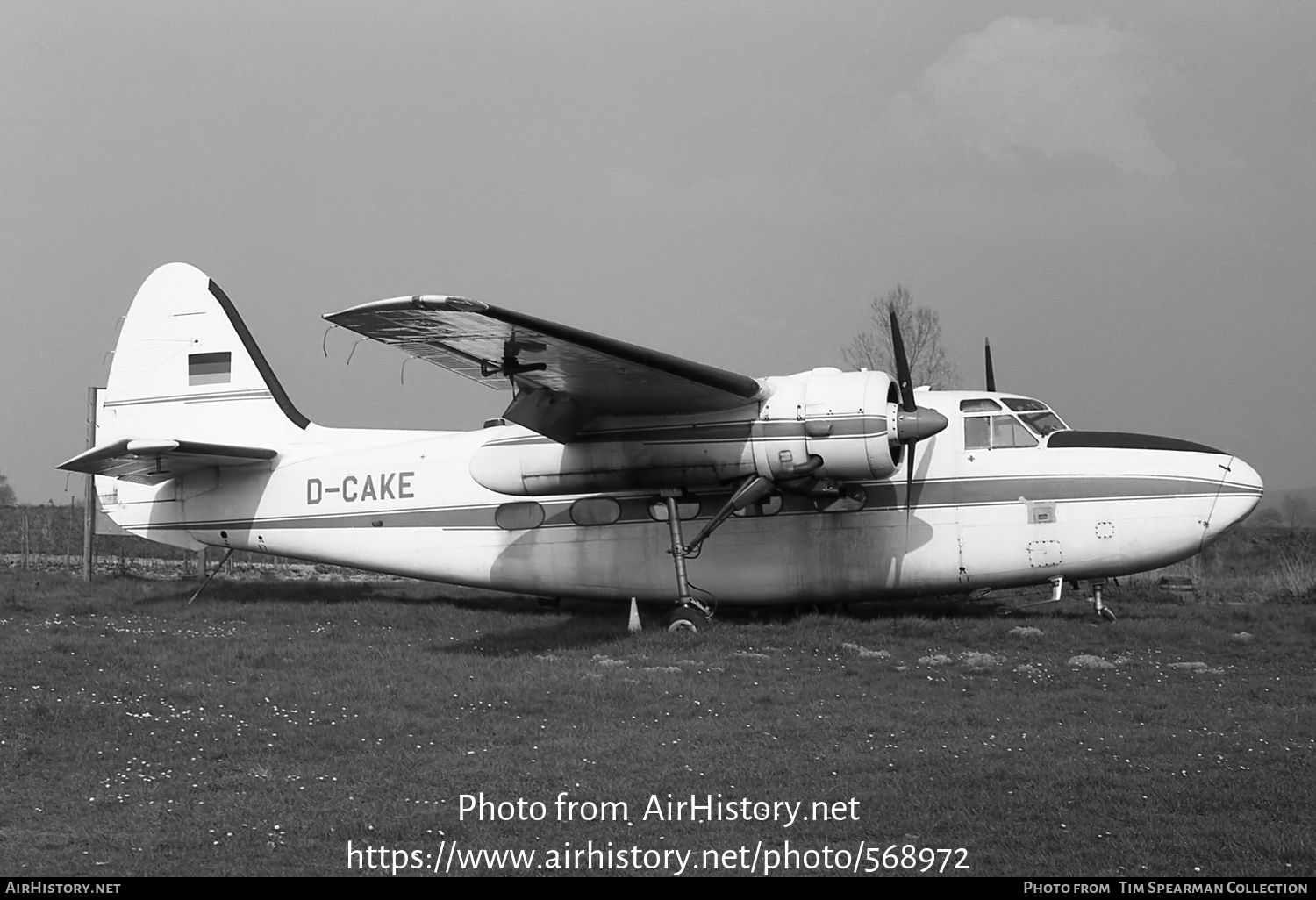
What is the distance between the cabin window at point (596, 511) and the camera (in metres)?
15.8

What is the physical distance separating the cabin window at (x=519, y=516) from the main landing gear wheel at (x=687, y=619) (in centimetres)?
273

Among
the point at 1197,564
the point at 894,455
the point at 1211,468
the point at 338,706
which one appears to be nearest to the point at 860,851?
the point at 338,706

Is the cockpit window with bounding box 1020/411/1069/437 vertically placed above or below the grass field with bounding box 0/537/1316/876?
above

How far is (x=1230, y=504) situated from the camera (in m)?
14.1

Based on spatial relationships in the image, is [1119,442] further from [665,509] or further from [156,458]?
[156,458]

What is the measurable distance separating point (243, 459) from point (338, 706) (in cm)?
830

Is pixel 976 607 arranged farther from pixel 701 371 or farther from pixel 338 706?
pixel 338 706

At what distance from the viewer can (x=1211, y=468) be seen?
14.3 metres

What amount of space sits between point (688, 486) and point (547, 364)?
101 inches

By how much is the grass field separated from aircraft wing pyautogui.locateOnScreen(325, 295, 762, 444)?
8.86ft

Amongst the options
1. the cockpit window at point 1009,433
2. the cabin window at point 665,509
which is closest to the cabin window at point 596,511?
the cabin window at point 665,509

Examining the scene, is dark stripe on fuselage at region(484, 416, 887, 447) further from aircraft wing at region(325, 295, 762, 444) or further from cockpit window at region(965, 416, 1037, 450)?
cockpit window at region(965, 416, 1037, 450)

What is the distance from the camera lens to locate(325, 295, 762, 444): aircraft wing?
11445 mm

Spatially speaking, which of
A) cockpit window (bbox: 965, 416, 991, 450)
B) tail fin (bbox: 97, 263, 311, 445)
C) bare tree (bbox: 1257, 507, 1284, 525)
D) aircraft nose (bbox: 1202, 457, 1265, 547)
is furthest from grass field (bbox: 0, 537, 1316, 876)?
bare tree (bbox: 1257, 507, 1284, 525)
